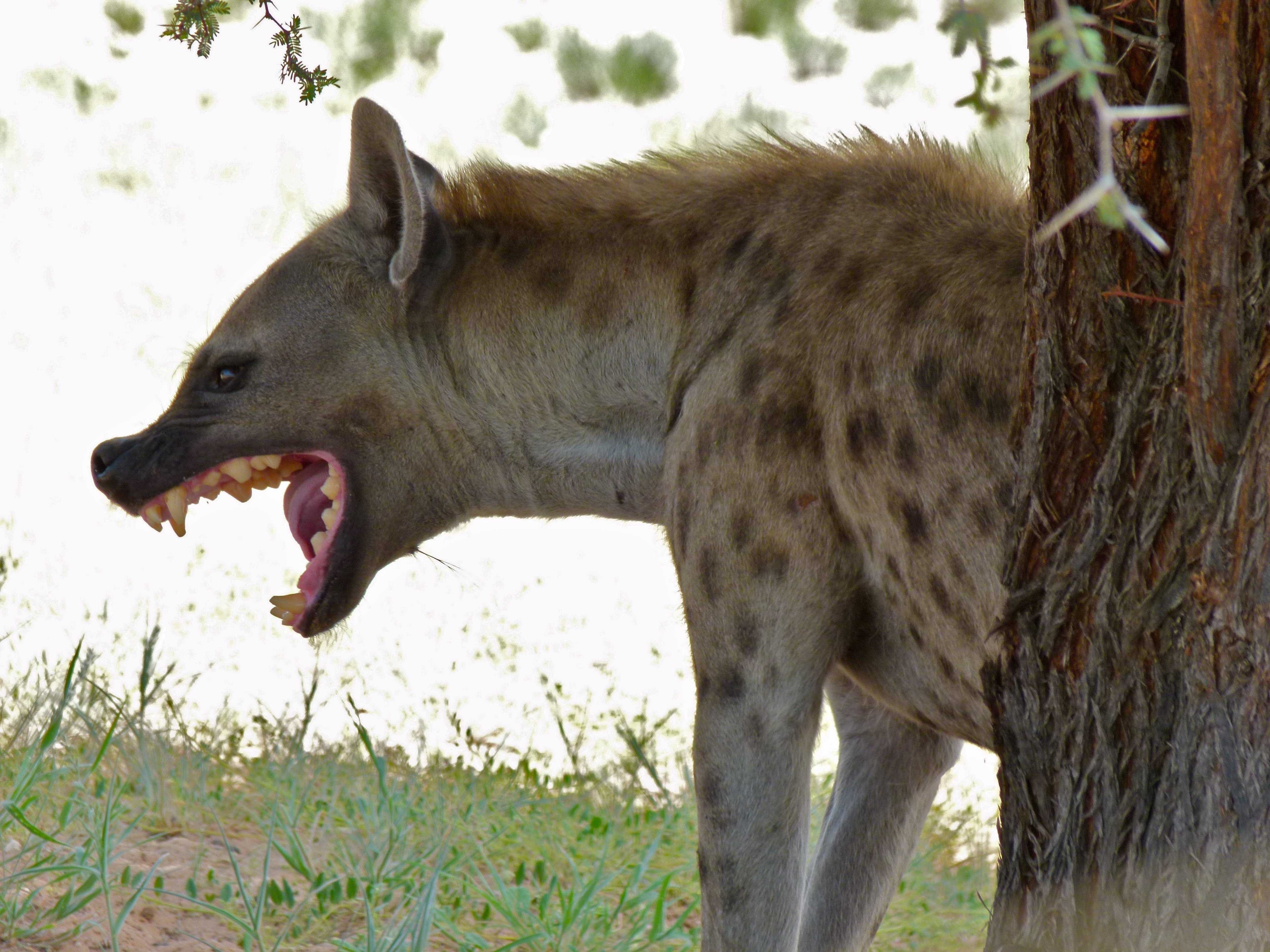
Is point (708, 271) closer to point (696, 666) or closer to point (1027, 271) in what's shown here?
point (696, 666)

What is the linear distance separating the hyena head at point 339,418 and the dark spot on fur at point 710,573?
1.96 feet

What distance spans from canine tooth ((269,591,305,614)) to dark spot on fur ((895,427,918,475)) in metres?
1.06

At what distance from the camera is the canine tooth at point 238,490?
265 cm

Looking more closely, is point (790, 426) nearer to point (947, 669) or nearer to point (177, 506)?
point (947, 669)

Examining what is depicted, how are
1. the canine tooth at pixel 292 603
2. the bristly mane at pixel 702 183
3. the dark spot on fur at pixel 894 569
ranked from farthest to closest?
the canine tooth at pixel 292 603 → the bristly mane at pixel 702 183 → the dark spot on fur at pixel 894 569

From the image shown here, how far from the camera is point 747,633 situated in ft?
6.79

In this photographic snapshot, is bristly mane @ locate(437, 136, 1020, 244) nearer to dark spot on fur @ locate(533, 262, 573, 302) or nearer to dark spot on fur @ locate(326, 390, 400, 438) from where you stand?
dark spot on fur @ locate(533, 262, 573, 302)

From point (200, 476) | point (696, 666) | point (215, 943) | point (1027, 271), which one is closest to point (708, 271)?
point (696, 666)

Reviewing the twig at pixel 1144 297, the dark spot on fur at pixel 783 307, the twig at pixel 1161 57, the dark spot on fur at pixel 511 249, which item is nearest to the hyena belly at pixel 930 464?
the dark spot on fur at pixel 783 307

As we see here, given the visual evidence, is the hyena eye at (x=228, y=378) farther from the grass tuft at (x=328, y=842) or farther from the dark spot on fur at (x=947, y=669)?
the dark spot on fur at (x=947, y=669)

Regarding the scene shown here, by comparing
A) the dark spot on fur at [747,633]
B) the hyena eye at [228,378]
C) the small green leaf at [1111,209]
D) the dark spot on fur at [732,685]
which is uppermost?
the hyena eye at [228,378]

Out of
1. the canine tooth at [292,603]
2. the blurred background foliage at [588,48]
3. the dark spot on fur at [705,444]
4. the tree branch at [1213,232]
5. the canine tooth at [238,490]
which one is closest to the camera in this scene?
the tree branch at [1213,232]

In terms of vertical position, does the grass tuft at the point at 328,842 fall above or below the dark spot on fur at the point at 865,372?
below

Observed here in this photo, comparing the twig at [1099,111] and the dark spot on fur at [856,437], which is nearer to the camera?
the twig at [1099,111]
